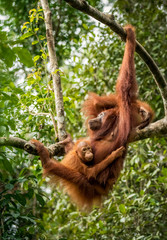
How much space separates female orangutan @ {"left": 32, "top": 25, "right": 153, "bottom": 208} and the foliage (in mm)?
365

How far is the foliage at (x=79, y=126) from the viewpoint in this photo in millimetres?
3059

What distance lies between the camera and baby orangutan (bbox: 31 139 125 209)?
3.10 meters

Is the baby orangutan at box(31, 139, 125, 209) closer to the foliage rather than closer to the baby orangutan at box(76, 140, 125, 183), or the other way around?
the baby orangutan at box(76, 140, 125, 183)

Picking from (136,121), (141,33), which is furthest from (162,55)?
(136,121)

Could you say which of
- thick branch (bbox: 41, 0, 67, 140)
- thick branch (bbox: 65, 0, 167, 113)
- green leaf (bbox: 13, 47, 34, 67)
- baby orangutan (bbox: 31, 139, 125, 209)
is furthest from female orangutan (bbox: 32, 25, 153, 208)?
green leaf (bbox: 13, 47, 34, 67)

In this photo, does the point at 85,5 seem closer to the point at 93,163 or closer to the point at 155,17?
the point at 93,163

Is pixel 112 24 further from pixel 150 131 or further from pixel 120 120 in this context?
pixel 150 131

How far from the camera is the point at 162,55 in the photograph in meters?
5.38

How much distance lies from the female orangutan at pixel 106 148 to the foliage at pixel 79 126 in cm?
37

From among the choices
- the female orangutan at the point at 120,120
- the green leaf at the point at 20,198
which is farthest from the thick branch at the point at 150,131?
the green leaf at the point at 20,198

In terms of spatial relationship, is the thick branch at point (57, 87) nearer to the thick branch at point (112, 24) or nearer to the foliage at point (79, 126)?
the foliage at point (79, 126)

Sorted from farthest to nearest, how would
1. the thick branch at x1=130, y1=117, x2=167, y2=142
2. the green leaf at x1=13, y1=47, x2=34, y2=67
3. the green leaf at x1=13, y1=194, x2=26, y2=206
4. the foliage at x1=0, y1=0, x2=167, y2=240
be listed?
the thick branch at x1=130, y1=117, x2=167, y2=142, the foliage at x1=0, y1=0, x2=167, y2=240, the green leaf at x1=13, y1=194, x2=26, y2=206, the green leaf at x1=13, y1=47, x2=34, y2=67

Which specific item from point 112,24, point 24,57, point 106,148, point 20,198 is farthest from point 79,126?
point 24,57

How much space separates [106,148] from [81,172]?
0.40m
